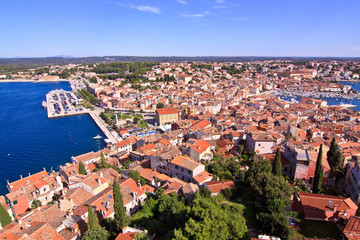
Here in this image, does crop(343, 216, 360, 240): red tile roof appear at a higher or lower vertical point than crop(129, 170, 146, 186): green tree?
higher

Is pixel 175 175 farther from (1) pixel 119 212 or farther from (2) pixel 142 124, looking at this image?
(2) pixel 142 124

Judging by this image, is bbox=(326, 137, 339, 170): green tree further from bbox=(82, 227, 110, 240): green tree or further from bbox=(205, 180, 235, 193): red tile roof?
bbox=(82, 227, 110, 240): green tree

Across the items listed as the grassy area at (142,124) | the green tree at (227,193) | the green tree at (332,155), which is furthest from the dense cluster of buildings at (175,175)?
the grassy area at (142,124)

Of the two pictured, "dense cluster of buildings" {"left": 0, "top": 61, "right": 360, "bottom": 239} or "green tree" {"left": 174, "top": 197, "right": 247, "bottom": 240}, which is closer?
"green tree" {"left": 174, "top": 197, "right": 247, "bottom": 240}

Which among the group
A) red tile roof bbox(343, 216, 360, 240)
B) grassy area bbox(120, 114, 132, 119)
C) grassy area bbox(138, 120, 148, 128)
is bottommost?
grassy area bbox(138, 120, 148, 128)

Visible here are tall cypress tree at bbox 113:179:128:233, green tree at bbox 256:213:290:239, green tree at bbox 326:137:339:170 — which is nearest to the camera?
green tree at bbox 256:213:290:239

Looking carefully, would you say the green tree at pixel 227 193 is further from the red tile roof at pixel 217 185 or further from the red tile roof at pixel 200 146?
the red tile roof at pixel 200 146

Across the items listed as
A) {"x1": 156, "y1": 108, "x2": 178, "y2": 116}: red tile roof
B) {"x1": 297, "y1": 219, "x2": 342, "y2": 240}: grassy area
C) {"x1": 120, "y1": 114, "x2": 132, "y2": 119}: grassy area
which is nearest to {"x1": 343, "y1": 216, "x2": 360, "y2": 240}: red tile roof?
{"x1": 297, "y1": 219, "x2": 342, "y2": 240}: grassy area
